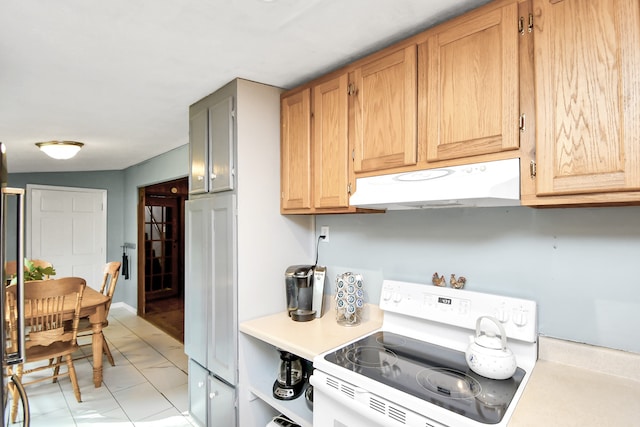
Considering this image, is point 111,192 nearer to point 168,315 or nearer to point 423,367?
point 168,315

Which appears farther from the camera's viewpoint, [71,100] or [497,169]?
[71,100]

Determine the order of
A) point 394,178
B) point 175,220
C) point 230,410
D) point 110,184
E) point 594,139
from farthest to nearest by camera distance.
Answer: point 175,220, point 110,184, point 230,410, point 394,178, point 594,139

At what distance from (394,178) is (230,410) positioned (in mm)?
1650

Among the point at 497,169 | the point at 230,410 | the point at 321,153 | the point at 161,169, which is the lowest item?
the point at 230,410

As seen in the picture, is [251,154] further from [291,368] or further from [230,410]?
[230,410]

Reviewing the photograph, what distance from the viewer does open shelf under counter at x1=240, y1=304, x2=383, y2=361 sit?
162 centimetres

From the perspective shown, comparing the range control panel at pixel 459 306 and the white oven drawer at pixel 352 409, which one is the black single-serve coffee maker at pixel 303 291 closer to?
the range control panel at pixel 459 306

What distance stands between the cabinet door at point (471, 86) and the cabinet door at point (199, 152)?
4.64 feet

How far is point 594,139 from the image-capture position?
107 cm

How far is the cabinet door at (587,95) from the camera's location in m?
1.02

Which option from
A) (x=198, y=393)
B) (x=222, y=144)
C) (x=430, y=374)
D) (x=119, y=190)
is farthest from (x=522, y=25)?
(x=119, y=190)

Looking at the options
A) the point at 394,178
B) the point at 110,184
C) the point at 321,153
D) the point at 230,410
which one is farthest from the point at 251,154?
the point at 110,184

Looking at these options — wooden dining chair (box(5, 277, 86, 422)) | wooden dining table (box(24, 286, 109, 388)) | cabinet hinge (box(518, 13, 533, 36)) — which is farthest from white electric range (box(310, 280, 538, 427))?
wooden dining table (box(24, 286, 109, 388))

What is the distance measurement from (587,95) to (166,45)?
1.69 m
